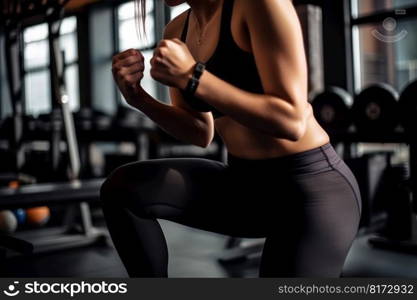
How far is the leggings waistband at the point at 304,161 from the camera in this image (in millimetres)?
727

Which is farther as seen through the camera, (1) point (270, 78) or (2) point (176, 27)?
(2) point (176, 27)

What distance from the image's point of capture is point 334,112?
281 centimetres

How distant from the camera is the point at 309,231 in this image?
0.70 metres

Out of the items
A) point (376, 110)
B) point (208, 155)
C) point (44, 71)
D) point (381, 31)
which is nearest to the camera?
point (376, 110)

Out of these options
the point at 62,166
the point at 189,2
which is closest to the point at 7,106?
the point at 62,166

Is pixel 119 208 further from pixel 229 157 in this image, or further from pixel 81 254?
pixel 81 254

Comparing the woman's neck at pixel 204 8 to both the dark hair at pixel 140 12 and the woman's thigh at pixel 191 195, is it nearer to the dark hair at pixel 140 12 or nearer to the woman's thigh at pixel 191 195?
the dark hair at pixel 140 12

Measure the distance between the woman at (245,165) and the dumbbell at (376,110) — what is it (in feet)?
6.28

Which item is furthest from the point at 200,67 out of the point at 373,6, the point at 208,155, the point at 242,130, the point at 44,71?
the point at 44,71

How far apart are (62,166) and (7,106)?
20.2 feet

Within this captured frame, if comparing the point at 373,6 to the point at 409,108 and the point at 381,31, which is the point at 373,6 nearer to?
the point at 381,31

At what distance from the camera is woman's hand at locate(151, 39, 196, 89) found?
0.67 m

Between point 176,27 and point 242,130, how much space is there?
0.28m

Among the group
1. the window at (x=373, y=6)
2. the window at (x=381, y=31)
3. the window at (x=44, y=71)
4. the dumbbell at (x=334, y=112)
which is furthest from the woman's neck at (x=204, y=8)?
the window at (x=44, y=71)
